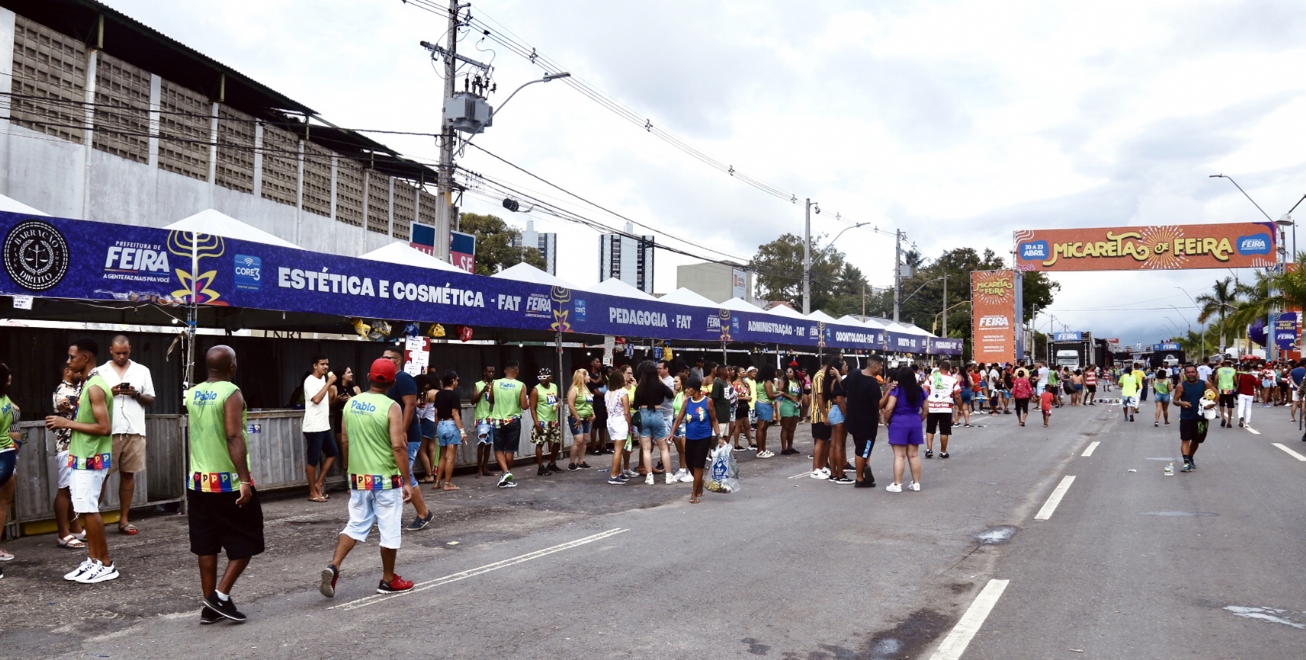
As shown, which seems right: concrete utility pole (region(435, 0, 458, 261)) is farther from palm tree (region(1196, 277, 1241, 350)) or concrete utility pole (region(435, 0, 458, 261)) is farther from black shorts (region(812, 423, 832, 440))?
palm tree (region(1196, 277, 1241, 350))

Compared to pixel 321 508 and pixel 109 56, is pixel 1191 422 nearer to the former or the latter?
pixel 321 508

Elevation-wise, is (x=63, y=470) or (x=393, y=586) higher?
(x=63, y=470)

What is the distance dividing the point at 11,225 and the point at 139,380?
2141 millimetres

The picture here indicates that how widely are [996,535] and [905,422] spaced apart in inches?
113

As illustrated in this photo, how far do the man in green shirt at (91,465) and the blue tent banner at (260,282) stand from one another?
270cm

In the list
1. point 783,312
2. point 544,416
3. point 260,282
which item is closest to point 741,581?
point 260,282

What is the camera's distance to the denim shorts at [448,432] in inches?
476

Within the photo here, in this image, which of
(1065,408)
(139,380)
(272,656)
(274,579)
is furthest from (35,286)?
(1065,408)

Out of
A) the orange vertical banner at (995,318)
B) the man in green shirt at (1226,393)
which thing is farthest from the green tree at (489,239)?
the man in green shirt at (1226,393)

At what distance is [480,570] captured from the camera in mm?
7102

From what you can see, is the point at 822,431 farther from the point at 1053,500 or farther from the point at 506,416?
the point at 506,416

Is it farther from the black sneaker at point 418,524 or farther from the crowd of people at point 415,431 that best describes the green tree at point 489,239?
the black sneaker at point 418,524

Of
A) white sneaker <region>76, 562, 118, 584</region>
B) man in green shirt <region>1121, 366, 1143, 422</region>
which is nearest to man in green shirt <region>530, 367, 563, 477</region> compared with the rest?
white sneaker <region>76, 562, 118, 584</region>

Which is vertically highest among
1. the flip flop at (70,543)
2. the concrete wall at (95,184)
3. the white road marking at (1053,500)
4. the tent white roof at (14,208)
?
the concrete wall at (95,184)
